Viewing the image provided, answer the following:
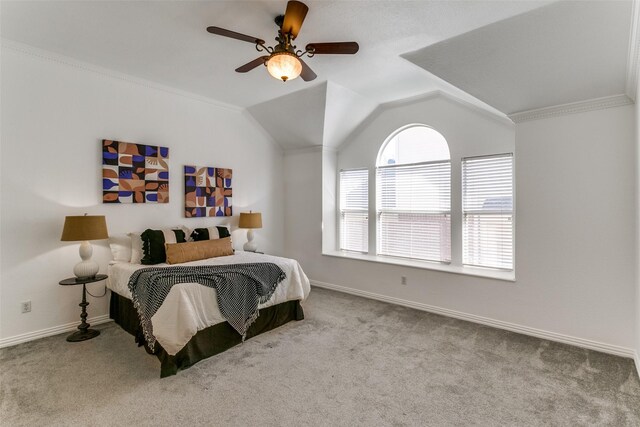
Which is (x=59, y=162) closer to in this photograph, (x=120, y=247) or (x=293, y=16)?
(x=120, y=247)

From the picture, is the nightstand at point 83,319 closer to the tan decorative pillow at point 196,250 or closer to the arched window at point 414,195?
the tan decorative pillow at point 196,250

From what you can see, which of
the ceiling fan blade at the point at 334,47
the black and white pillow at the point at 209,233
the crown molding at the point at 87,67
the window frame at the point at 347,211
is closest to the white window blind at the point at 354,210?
the window frame at the point at 347,211

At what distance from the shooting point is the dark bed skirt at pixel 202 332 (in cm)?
261

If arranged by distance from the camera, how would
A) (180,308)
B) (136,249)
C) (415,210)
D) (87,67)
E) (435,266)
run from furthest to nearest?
(415,210), (435,266), (136,249), (87,67), (180,308)

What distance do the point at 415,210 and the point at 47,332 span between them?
15.0 feet

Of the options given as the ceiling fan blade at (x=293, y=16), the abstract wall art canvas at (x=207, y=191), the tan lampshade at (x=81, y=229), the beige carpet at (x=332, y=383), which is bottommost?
the beige carpet at (x=332, y=383)

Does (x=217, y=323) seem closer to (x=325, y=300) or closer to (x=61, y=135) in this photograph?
(x=325, y=300)

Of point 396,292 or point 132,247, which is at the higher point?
point 132,247

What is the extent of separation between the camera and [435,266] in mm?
4133

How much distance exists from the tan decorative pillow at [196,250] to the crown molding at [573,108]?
369 cm

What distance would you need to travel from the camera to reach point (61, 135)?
11.0ft

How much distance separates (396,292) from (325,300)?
101 cm

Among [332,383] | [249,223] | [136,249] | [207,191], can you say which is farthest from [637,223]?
[136,249]

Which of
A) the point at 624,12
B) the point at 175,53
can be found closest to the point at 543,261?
the point at 624,12
